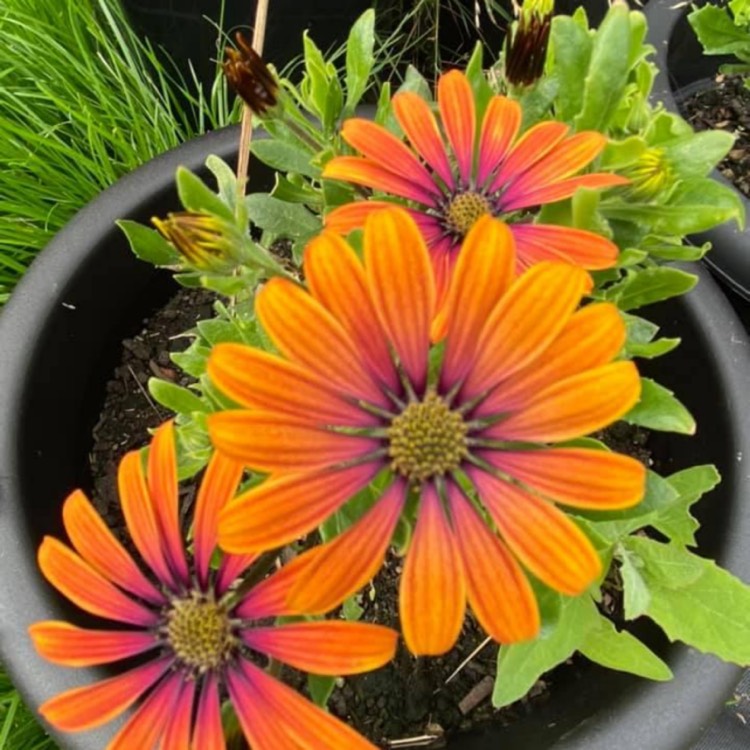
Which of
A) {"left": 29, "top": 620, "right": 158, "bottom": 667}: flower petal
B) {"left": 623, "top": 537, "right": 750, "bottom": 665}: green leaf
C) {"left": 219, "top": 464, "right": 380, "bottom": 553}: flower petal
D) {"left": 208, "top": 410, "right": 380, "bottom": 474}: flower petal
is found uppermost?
{"left": 208, "top": 410, "right": 380, "bottom": 474}: flower petal

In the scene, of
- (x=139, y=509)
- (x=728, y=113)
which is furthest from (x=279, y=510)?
(x=728, y=113)

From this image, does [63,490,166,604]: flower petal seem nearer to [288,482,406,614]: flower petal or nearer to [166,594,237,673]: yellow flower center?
[166,594,237,673]: yellow flower center

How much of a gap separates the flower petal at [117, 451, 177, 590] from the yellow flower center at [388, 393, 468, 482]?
0.41 feet

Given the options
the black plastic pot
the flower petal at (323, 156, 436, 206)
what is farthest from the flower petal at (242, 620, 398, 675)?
the black plastic pot

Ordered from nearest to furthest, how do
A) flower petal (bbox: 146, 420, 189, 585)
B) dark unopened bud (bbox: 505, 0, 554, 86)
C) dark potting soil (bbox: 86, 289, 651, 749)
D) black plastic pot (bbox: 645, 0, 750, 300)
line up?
flower petal (bbox: 146, 420, 189, 585) → dark unopened bud (bbox: 505, 0, 554, 86) → dark potting soil (bbox: 86, 289, 651, 749) → black plastic pot (bbox: 645, 0, 750, 300)

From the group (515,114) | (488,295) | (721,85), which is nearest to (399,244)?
(488,295)

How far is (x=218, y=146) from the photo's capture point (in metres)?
0.86

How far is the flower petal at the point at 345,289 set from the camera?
379 millimetres

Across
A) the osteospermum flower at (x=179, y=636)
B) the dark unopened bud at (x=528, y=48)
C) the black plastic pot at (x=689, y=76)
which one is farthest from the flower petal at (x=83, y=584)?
the black plastic pot at (x=689, y=76)

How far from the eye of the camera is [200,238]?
50cm

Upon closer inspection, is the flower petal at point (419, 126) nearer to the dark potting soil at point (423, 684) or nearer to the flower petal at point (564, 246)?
the flower petal at point (564, 246)

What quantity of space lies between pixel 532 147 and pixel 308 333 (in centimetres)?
Result: 20

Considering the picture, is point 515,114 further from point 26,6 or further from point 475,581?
point 26,6

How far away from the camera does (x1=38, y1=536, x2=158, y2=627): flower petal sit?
0.47 meters
